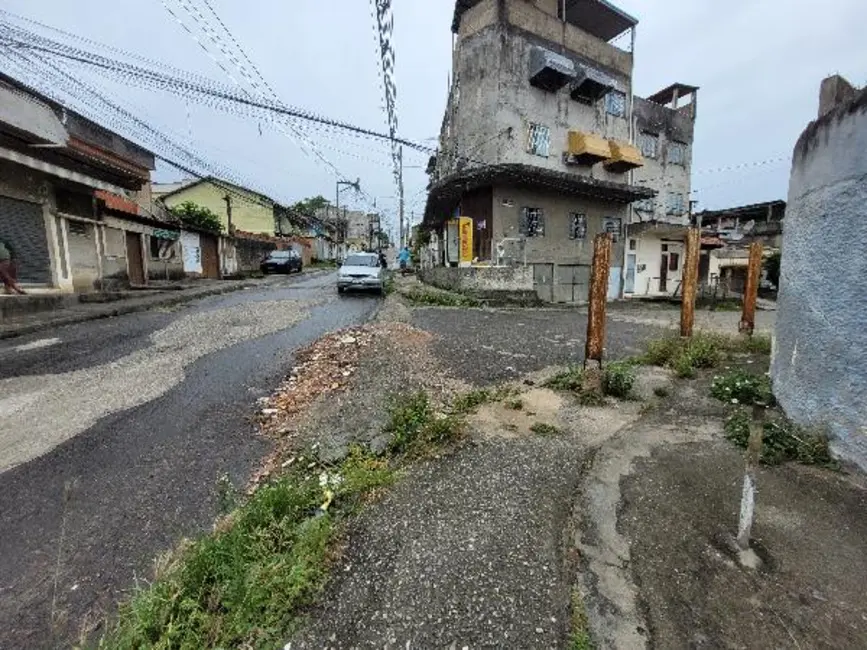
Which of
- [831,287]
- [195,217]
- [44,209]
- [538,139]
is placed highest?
[538,139]

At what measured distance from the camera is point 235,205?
38.5 meters

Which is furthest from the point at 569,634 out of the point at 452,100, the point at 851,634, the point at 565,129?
the point at 452,100

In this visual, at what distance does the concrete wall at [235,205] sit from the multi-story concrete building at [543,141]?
20354 mm

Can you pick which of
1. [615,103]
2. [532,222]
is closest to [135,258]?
[532,222]

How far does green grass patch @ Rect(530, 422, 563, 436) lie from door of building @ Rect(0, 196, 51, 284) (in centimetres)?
1313

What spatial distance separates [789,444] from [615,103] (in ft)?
79.3

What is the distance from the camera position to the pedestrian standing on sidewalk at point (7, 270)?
32.7ft

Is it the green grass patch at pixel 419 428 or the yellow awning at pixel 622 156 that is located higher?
the yellow awning at pixel 622 156

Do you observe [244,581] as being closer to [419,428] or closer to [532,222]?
[419,428]

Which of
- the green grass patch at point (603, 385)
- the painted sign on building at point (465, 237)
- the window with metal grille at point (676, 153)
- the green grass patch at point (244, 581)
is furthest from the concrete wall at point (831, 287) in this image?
the window with metal grille at point (676, 153)

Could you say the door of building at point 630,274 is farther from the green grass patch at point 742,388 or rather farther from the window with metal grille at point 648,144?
the green grass patch at point 742,388

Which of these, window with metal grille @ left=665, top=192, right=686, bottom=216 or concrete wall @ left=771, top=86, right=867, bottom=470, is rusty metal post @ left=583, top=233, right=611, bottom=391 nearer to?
concrete wall @ left=771, top=86, right=867, bottom=470

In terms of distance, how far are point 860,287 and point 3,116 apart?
48.0ft

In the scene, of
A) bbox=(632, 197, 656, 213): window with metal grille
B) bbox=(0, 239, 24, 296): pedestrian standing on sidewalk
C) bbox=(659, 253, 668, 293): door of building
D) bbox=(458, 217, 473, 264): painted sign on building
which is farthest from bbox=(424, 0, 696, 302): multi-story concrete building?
bbox=(0, 239, 24, 296): pedestrian standing on sidewalk
